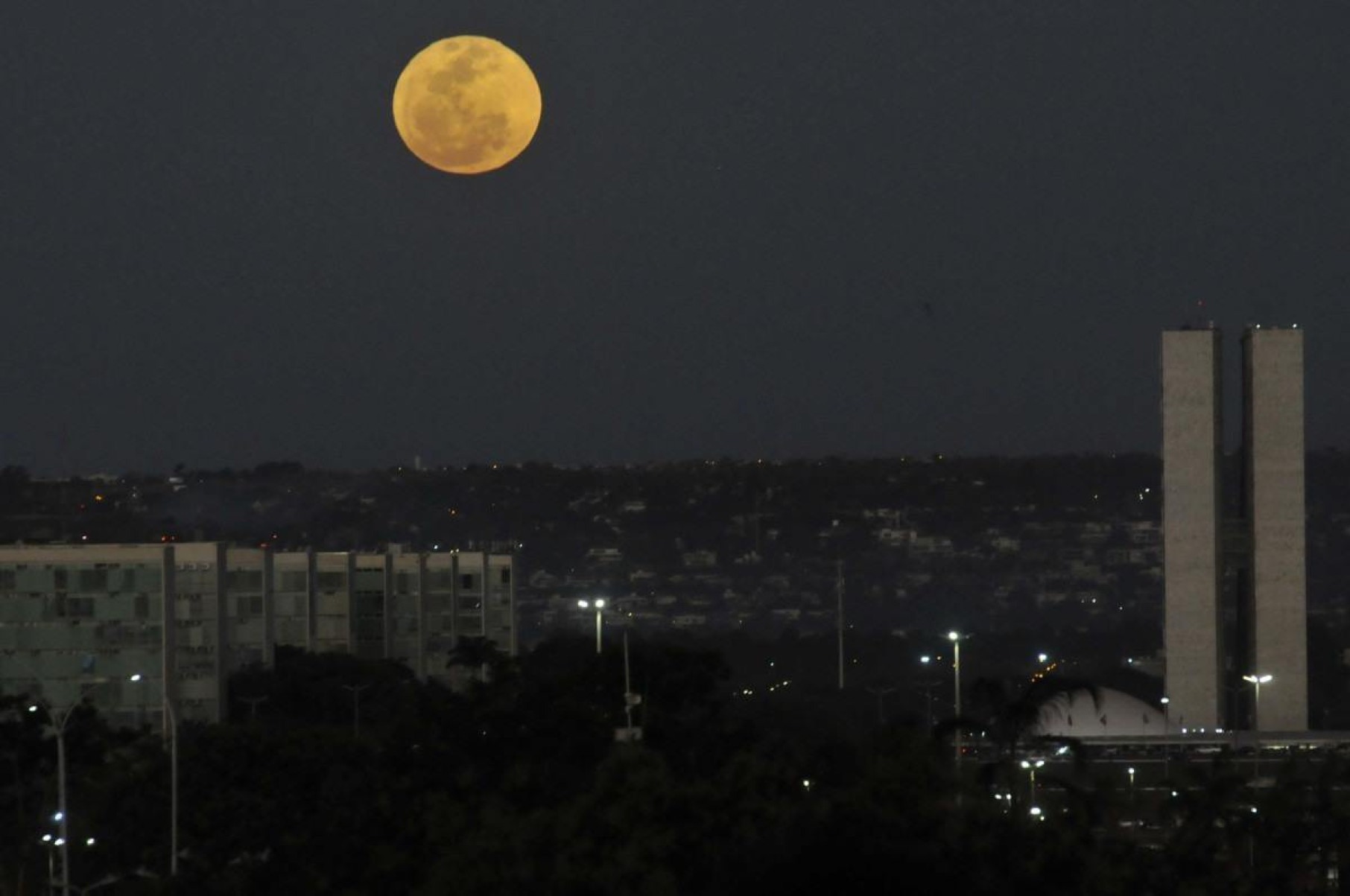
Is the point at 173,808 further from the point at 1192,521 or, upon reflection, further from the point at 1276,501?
the point at 1276,501

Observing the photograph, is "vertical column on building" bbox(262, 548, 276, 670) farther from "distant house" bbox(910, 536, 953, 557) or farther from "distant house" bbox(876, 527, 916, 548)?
"distant house" bbox(876, 527, 916, 548)

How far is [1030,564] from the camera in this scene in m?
172

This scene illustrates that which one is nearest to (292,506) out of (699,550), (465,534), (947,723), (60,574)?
(465,534)

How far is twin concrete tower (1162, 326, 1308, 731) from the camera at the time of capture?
92.6 metres

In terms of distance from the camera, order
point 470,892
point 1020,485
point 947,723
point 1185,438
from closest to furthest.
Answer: point 470,892 < point 947,723 < point 1185,438 < point 1020,485

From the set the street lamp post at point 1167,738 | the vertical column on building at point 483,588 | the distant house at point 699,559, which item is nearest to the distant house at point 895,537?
the distant house at point 699,559

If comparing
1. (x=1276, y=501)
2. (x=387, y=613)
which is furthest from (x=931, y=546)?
(x=1276, y=501)

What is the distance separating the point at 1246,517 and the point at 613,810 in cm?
6610

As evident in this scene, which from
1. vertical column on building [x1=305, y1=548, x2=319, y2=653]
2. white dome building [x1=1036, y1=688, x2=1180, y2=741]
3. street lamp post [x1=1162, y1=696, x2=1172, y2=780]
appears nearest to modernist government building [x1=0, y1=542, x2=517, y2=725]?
vertical column on building [x1=305, y1=548, x2=319, y2=653]

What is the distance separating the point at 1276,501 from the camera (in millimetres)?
94000

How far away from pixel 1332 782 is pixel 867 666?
91.6m

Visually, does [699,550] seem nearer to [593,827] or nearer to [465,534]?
[465,534]

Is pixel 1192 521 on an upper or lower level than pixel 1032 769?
upper

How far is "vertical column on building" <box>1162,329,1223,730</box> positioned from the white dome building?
1600mm
